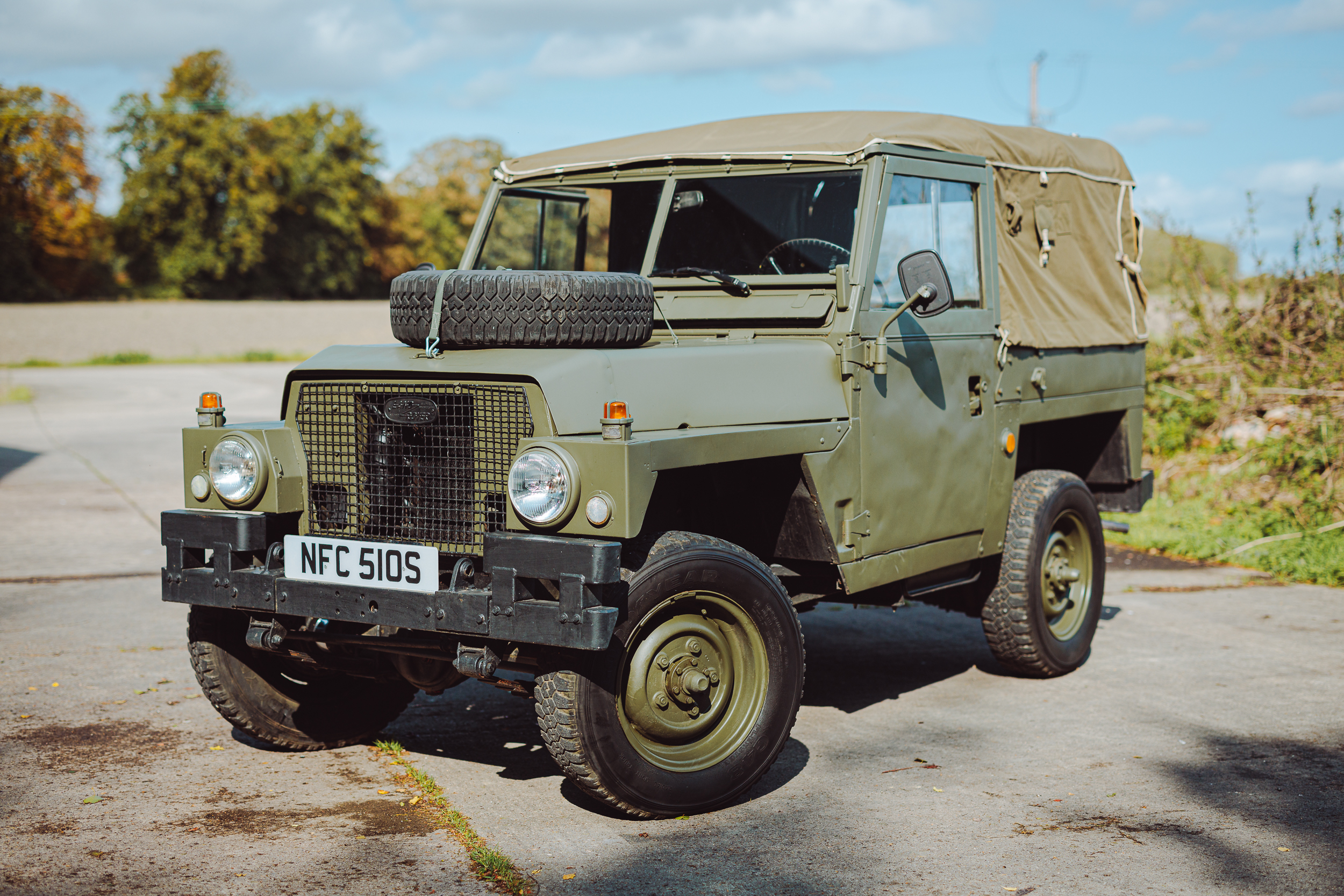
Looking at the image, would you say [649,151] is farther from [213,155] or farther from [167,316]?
[213,155]

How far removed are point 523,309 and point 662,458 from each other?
0.73 m

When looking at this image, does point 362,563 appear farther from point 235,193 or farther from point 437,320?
point 235,193

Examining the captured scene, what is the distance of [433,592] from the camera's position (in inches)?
156

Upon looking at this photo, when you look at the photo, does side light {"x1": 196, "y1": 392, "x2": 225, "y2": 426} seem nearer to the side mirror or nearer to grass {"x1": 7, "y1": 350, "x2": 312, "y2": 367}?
the side mirror

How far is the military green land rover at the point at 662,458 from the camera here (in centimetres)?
398

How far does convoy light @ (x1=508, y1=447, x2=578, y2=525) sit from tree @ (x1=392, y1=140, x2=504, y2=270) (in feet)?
193

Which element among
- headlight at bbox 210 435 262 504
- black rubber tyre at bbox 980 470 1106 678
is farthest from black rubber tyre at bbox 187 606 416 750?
black rubber tyre at bbox 980 470 1106 678

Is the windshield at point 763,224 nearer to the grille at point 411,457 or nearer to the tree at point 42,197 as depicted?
the grille at point 411,457

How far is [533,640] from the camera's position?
12.4ft

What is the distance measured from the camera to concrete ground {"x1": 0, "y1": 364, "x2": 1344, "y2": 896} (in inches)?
151

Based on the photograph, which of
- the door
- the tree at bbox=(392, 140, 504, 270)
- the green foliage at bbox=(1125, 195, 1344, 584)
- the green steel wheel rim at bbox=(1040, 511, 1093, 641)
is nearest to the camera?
the door

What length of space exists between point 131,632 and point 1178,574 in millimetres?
6919

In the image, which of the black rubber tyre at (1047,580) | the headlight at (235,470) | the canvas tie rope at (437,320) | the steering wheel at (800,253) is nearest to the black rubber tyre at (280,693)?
the headlight at (235,470)

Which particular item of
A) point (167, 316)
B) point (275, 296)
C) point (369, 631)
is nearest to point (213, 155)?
point (275, 296)
